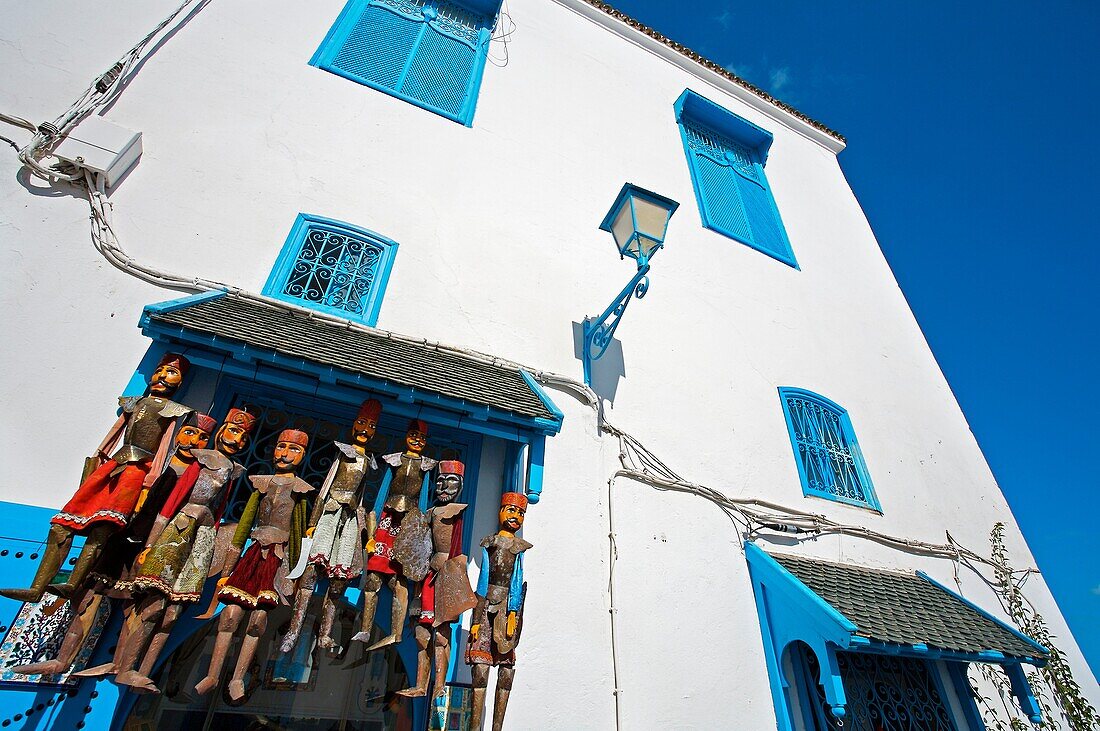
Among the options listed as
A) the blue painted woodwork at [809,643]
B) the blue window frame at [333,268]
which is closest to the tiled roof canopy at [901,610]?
the blue painted woodwork at [809,643]

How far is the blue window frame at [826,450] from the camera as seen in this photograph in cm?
582

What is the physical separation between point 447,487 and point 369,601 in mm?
766

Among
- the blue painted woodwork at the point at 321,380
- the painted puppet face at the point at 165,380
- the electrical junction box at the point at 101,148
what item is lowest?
the painted puppet face at the point at 165,380

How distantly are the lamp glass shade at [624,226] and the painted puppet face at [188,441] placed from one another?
134 inches

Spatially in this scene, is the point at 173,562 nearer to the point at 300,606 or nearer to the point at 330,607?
the point at 300,606

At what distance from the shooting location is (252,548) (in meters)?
2.81

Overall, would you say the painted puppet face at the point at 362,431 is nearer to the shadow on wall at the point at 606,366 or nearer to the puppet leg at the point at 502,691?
the puppet leg at the point at 502,691

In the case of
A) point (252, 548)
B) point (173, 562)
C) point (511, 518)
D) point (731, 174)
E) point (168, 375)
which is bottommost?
point (173, 562)

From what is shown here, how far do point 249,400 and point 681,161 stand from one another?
6695 millimetres

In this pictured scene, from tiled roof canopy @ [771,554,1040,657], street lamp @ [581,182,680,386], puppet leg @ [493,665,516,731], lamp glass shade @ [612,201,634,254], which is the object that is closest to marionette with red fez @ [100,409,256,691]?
puppet leg @ [493,665,516,731]

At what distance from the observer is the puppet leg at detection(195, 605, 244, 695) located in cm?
252

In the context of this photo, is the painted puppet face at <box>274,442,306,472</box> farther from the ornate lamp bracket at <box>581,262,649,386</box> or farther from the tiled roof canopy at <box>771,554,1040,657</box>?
the tiled roof canopy at <box>771,554,1040,657</box>

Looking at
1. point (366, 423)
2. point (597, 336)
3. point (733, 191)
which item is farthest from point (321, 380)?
point (733, 191)

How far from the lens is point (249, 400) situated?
3.61 m
